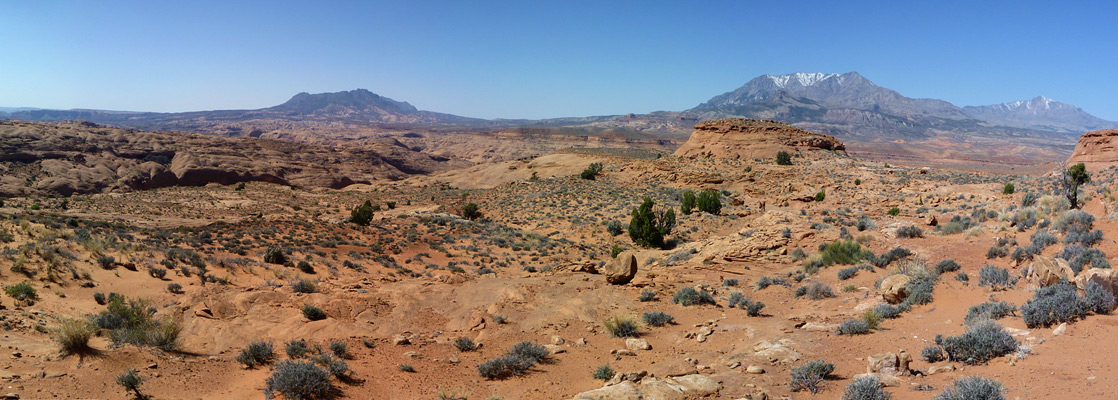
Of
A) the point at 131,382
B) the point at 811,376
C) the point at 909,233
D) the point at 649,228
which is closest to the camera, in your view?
the point at 131,382

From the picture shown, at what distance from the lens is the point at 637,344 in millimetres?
8859

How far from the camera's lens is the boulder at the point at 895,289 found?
927cm

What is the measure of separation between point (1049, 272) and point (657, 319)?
21.3 feet

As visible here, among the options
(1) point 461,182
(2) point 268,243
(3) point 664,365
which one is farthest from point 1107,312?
(1) point 461,182

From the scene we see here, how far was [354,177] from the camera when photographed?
75.0 metres

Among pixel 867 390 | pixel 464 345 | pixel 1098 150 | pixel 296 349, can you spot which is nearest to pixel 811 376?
pixel 867 390

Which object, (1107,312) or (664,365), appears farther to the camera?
(664,365)

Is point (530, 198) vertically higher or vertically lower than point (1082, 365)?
lower

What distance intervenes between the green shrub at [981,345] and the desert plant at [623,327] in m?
4.91

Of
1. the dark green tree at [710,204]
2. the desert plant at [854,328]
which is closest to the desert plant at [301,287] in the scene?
the desert plant at [854,328]

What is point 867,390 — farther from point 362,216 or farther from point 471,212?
point 471,212

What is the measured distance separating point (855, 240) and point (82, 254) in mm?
22304

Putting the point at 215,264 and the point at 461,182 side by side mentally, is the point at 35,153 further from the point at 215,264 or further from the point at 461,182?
the point at 215,264

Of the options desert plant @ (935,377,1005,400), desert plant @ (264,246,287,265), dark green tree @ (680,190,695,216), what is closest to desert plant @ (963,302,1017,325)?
desert plant @ (935,377,1005,400)
